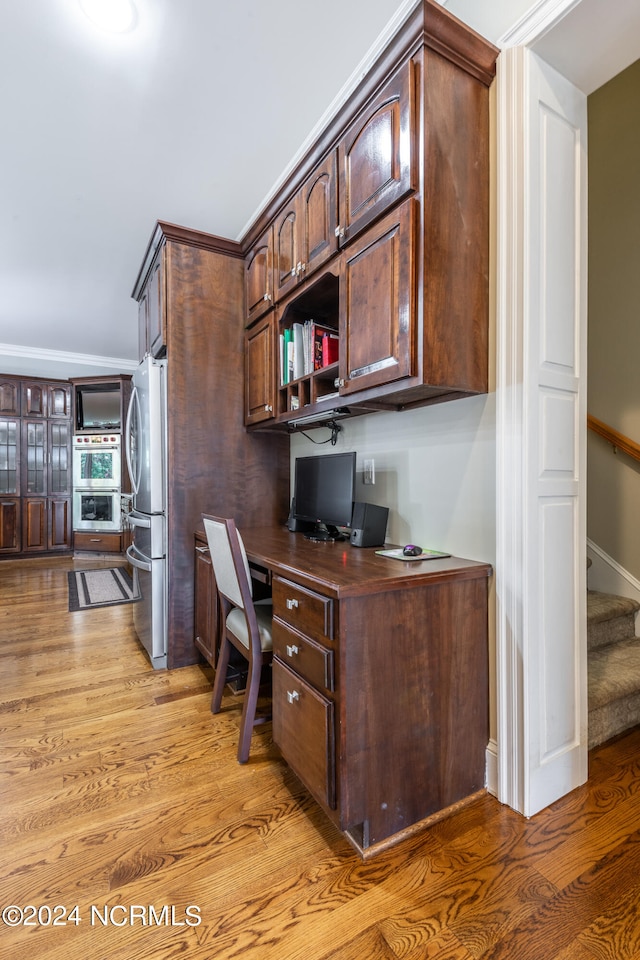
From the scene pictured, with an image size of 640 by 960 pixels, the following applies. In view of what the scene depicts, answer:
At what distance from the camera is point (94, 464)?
6.18 m

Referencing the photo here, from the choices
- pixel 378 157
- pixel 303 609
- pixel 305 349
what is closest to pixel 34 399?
pixel 305 349

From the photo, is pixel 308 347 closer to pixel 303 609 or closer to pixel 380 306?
pixel 380 306

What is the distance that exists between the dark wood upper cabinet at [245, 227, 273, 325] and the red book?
0.48 m

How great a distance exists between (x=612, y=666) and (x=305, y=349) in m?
2.07

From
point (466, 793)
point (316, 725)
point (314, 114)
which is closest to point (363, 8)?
point (314, 114)

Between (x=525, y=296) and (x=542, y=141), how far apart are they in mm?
547

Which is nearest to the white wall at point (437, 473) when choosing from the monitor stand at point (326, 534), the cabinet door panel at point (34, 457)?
the monitor stand at point (326, 534)

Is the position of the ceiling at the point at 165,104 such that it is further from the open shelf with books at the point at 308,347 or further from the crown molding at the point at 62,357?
the crown molding at the point at 62,357

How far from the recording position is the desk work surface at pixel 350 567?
133cm

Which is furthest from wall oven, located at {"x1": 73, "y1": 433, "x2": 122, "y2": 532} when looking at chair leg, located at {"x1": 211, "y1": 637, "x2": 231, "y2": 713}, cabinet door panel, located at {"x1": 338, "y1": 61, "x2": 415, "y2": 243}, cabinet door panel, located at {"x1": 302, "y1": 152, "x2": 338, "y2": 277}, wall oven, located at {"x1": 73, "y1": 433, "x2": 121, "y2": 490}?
cabinet door panel, located at {"x1": 338, "y1": 61, "x2": 415, "y2": 243}

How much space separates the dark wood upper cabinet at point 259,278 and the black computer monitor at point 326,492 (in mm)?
900

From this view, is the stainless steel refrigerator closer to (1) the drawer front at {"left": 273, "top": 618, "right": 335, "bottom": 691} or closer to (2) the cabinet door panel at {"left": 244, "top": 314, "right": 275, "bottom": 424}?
(2) the cabinet door panel at {"left": 244, "top": 314, "right": 275, "bottom": 424}

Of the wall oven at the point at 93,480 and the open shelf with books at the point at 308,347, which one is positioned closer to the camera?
the open shelf with books at the point at 308,347

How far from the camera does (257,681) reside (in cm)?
175
